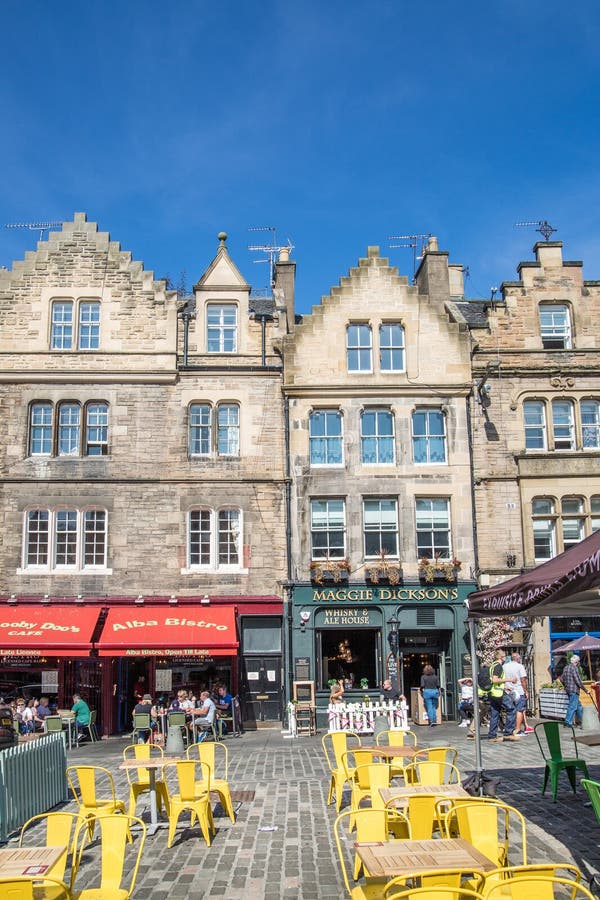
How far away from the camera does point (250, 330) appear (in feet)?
87.0

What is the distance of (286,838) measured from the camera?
10.7 m

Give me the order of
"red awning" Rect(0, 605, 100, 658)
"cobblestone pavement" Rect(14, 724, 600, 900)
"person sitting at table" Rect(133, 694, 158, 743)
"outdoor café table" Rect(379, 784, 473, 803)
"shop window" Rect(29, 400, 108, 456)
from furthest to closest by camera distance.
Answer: "shop window" Rect(29, 400, 108, 456)
"red awning" Rect(0, 605, 100, 658)
"person sitting at table" Rect(133, 694, 158, 743)
"outdoor café table" Rect(379, 784, 473, 803)
"cobblestone pavement" Rect(14, 724, 600, 900)

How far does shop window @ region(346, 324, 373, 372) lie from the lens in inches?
1040

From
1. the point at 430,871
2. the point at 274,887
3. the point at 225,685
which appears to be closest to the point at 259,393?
the point at 225,685

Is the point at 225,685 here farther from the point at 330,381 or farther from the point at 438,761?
the point at 438,761

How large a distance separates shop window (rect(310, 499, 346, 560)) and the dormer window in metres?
8.40

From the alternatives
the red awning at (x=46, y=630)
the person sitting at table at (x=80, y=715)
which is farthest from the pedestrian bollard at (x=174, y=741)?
the red awning at (x=46, y=630)

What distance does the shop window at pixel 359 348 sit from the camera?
1040 inches

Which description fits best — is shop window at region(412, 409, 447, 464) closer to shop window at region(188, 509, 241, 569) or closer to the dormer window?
the dormer window

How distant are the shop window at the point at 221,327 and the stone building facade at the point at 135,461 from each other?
44 mm

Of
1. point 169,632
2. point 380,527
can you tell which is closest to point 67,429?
point 169,632

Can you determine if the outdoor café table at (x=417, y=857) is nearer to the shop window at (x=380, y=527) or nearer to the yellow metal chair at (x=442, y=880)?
the yellow metal chair at (x=442, y=880)

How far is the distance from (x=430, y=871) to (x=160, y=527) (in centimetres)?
1973

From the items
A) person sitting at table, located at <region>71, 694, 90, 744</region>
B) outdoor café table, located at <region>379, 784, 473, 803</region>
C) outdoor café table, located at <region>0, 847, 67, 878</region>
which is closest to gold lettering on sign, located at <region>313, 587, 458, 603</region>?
person sitting at table, located at <region>71, 694, 90, 744</region>
